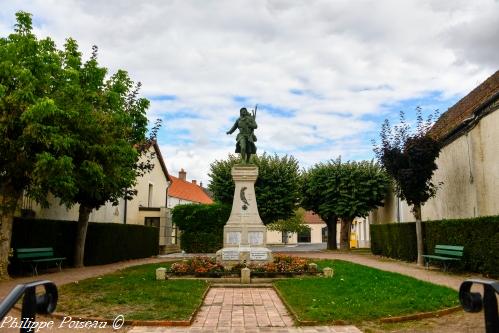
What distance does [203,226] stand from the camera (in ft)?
101

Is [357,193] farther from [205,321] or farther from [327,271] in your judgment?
[205,321]

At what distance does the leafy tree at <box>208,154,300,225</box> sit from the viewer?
1242 inches

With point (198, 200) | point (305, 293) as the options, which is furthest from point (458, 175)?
point (198, 200)

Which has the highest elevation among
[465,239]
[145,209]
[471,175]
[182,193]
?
[182,193]

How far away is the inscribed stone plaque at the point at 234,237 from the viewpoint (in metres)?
15.9

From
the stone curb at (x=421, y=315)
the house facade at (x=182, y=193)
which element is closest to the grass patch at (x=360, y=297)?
the stone curb at (x=421, y=315)

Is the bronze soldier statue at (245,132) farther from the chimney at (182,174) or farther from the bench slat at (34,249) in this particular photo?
the chimney at (182,174)

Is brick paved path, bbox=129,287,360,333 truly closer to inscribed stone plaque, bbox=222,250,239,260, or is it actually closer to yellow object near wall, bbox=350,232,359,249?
inscribed stone plaque, bbox=222,250,239,260

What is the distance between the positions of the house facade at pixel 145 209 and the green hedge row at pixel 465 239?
1274cm

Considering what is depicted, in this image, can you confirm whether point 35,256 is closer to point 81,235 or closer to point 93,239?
point 81,235

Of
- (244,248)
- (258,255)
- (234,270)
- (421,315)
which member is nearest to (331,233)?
(244,248)

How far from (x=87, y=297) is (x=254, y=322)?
158 inches

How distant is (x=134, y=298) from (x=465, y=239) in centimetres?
1046

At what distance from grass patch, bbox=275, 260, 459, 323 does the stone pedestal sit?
317 cm
